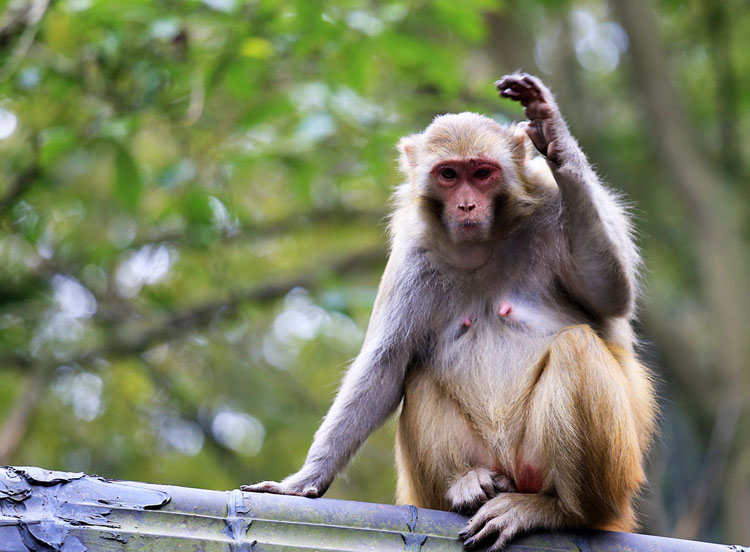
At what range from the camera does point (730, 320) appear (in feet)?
40.8

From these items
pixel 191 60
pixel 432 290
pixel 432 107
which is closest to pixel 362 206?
pixel 432 107

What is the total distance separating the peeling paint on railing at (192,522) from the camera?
3.48m

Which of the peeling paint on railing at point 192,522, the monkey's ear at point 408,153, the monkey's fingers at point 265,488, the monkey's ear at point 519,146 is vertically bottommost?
the monkey's fingers at point 265,488

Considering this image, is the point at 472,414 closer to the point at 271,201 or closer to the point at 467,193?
the point at 467,193

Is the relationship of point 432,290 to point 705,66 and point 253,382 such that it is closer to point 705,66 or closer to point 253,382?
point 253,382

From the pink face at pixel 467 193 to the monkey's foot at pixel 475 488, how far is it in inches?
51.1

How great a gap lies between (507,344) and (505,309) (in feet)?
0.72

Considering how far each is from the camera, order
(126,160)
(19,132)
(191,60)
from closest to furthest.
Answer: (126,160)
(191,60)
(19,132)

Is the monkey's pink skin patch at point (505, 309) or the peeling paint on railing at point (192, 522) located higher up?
the monkey's pink skin patch at point (505, 309)

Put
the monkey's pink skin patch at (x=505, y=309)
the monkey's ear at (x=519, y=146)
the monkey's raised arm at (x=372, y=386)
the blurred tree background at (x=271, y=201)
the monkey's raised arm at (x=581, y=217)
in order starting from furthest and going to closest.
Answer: the blurred tree background at (x=271, y=201) → the monkey's ear at (x=519, y=146) → the monkey's pink skin patch at (x=505, y=309) → the monkey's raised arm at (x=372, y=386) → the monkey's raised arm at (x=581, y=217)

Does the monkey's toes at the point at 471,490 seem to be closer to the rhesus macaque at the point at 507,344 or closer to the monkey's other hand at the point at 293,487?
the rhesus macaque at the point at 507,344

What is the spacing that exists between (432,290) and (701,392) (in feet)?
28.7

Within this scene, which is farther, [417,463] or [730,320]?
[730,320]

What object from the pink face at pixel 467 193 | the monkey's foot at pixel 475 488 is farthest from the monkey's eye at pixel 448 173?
the monkey's foot at pixel 475 488
